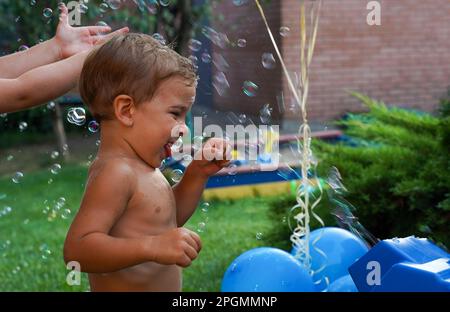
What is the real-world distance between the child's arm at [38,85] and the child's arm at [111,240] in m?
0.29

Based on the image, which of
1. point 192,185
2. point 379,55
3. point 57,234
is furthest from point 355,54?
point 192,185

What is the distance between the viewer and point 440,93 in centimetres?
1048

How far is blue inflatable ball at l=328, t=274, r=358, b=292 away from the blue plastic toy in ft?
2.64

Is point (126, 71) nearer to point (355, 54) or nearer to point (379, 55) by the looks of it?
point (355, 54)

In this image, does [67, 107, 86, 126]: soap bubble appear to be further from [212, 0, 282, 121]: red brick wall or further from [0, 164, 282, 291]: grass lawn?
[212, 0, 282, 121]: red brick wall

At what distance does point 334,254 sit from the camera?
130 inches

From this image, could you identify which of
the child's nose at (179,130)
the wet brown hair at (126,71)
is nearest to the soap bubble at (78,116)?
the wet brown hair at (126,71)

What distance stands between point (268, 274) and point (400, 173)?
1.09m

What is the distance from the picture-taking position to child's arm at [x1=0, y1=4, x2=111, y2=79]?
218 cm

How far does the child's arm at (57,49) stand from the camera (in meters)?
2.18
